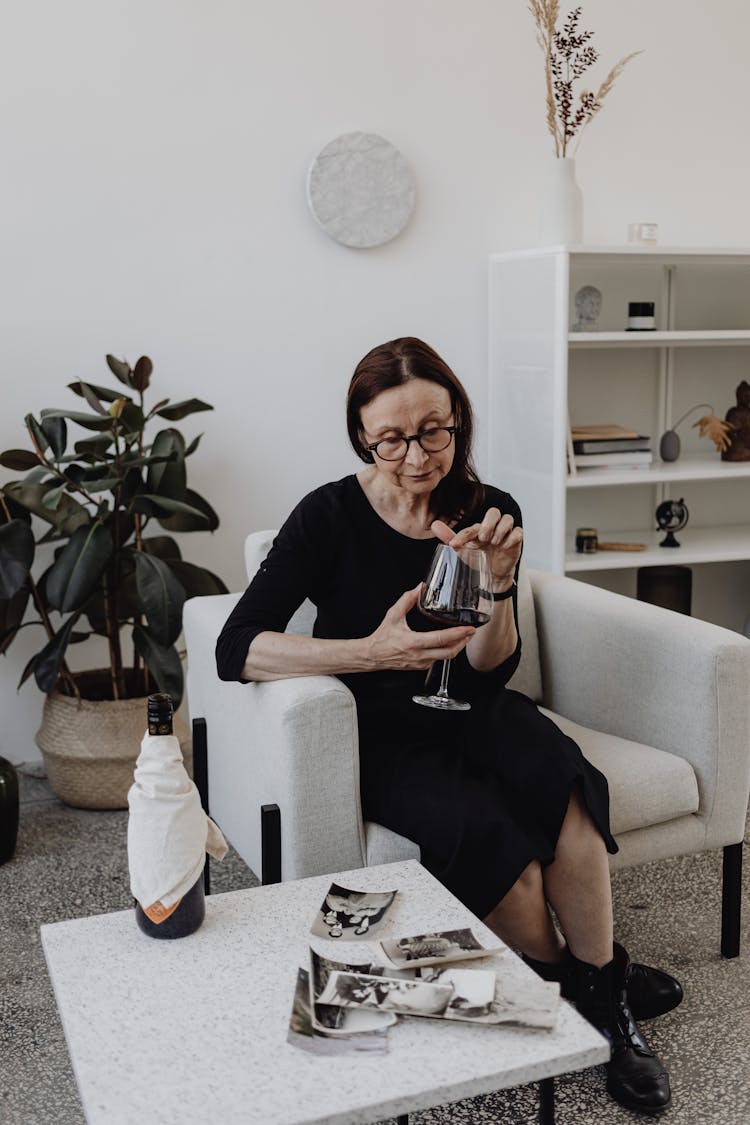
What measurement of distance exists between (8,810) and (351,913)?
1446 millimetres

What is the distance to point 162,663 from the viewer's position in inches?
113

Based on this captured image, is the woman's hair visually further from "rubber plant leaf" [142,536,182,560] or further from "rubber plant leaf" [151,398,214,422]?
"rubber plant leaf" [142,536,182,560]

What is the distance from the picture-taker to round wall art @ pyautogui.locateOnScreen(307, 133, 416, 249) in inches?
133

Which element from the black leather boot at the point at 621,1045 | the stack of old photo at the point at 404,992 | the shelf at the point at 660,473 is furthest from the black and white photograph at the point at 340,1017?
the shelf at the point at 660,473

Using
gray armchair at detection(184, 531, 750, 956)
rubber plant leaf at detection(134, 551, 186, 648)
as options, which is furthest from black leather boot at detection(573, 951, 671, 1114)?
rubber plant leaf at detection(134, 551, 186, 648)

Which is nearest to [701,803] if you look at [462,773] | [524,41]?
[462,773]

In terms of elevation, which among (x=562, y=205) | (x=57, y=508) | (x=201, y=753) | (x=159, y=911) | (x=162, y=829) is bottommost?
(x=201, y=753)

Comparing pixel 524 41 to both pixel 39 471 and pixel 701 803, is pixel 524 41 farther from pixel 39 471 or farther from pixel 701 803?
pixel 701 803

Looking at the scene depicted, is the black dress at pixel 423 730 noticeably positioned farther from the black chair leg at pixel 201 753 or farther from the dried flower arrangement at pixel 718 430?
the dried flower arrangement at pixel 718 430

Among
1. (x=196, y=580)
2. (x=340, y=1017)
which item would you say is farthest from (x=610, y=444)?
(x=340, y=1017)

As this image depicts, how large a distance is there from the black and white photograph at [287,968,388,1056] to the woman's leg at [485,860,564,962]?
562 millimetres

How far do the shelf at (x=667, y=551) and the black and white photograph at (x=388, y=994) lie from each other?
221 centimetres

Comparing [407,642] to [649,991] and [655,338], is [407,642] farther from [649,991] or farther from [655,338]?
[655,338]

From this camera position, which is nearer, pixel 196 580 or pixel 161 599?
pixel 161 599
